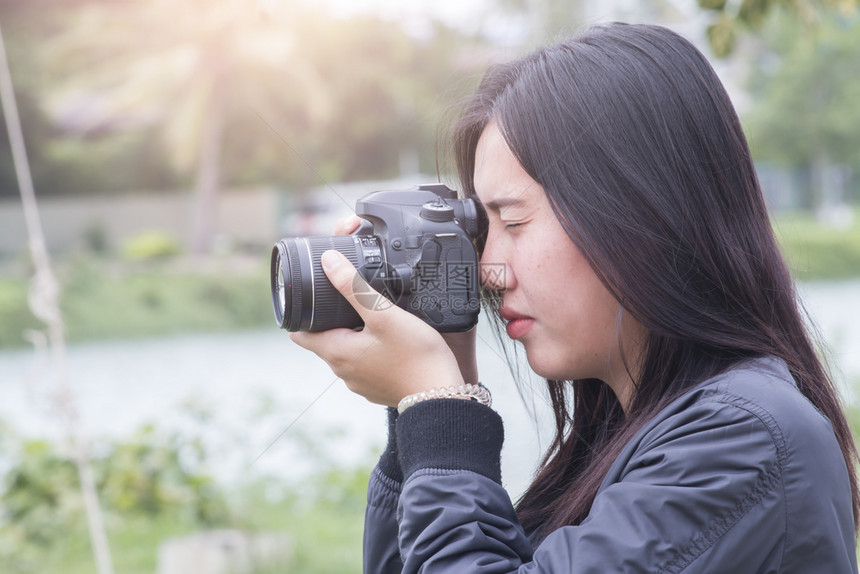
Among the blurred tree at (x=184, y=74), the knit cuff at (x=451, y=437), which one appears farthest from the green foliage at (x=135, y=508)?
the blurred tree at (x=184, y=74)

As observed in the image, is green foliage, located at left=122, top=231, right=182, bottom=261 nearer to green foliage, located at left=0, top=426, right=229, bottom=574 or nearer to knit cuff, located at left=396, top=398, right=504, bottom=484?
green foliage, located at left=0, top=426, right=229, bottom=574

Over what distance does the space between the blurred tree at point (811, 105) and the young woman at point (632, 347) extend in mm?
5514

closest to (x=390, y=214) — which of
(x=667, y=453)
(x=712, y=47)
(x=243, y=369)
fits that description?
(x=667, y=453)

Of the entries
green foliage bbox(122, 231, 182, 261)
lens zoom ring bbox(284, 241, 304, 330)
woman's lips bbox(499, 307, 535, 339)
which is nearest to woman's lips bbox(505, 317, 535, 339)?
woman's lips bbox(499, 307, 535, 339)


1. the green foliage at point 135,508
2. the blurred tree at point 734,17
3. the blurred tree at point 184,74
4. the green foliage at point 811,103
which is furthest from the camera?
the blurred tree at point 184,74

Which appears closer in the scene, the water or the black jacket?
the black jacket

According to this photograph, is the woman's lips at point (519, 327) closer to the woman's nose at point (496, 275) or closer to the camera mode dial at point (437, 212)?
the woman's nose at point (496, 275)

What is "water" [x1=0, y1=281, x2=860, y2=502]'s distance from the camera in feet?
7.23

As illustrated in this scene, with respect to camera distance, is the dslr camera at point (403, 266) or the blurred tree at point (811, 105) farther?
the blurred tree at point (811, 105)

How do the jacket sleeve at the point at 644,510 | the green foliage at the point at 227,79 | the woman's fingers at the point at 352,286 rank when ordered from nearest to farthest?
the jacket sleeve at the point at 644,510, the woman's fingers at the point at 352,286, the green foliage at the point at 227,79

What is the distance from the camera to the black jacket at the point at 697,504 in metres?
0.59

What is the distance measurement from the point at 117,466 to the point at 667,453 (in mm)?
2173

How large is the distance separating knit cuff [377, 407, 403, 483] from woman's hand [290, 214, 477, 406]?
69 mm

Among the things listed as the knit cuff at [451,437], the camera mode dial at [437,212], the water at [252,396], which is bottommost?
the water at [252,396]
